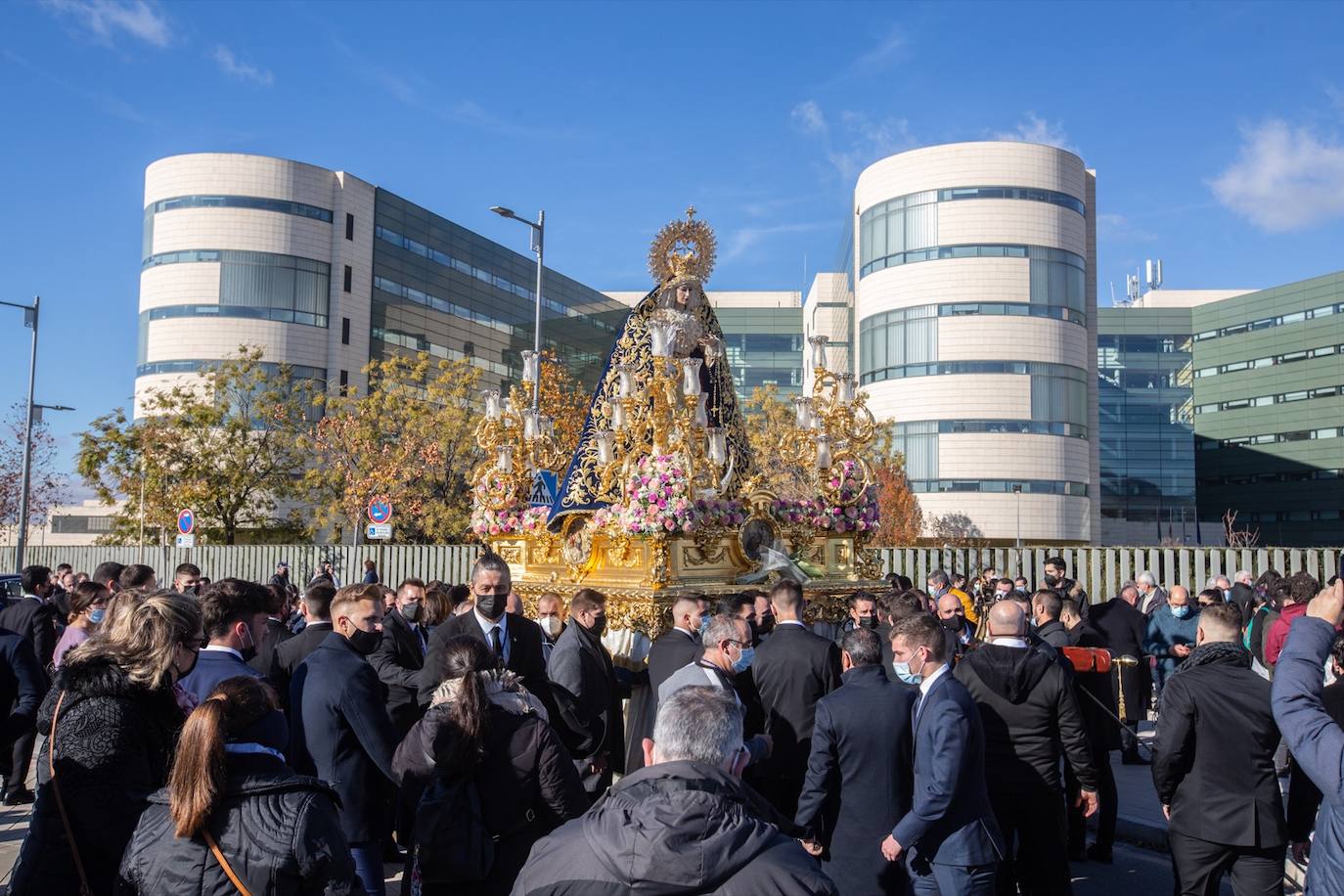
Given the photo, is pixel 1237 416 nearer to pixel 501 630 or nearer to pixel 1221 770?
pixel 1221 770

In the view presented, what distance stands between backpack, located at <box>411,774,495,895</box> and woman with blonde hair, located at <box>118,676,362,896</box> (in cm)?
83

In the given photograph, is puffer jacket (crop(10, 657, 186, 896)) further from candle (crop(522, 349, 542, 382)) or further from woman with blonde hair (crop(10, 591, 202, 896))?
candle (crop(522, 349, 542, 382))

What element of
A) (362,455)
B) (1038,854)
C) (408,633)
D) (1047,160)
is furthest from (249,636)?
(1047,160)

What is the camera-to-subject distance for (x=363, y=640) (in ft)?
19.7

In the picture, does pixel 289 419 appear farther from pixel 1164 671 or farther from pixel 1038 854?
pixel 1038 854

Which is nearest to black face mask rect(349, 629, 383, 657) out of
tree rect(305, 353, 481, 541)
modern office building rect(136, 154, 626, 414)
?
tree rect(305, 353, 481, 541)

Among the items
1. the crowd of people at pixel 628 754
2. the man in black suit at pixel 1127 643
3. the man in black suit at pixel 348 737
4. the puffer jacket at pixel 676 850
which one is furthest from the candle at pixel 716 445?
the puffer jacket at pixel 676 850

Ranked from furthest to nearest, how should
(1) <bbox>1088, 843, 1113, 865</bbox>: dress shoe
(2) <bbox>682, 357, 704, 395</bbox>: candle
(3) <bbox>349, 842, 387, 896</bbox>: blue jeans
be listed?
(2) <bbox>682, 357, 704, 395</bbox>: candle, (1) <bbox>1088, 843, 1113, 865</bbox>: dress shoe, (3) <bbox>349, 842, 387, 896</bbox>: blue jeans

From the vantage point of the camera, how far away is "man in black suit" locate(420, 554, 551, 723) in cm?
664

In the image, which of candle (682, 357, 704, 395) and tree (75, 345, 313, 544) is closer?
candle (682, 357, 704, 395)

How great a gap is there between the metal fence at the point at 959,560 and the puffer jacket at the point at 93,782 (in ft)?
45.0

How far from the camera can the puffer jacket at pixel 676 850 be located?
99.0 inches

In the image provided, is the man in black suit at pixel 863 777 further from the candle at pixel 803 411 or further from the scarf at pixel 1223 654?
the candle at pixel 803 411

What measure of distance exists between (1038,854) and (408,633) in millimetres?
4380
